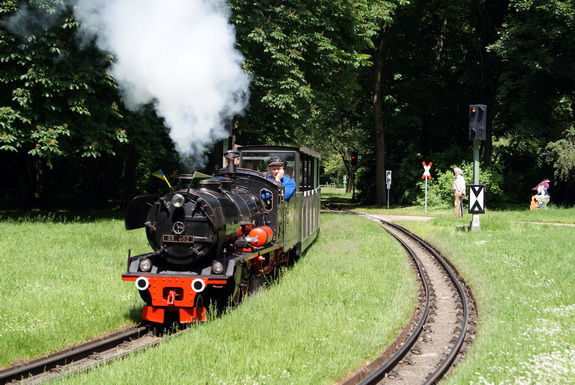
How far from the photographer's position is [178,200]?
24.7 feet

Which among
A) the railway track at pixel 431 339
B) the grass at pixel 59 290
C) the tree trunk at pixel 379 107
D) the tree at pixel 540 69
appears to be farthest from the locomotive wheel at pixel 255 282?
the tree trunk at pixel 379 107

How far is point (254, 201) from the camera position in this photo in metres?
9.76

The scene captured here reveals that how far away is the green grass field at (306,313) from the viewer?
582 centimetres

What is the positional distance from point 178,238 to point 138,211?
0.88 m

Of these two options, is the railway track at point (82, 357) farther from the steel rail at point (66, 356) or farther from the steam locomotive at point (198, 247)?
the steam locomotive at point (198, 247)

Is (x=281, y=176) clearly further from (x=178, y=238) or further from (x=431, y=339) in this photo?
(x=431, y=339)

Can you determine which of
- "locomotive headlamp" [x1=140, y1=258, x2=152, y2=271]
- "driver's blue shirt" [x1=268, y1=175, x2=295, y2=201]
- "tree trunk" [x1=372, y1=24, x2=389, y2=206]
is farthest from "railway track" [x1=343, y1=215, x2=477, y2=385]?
"tree trunk" [x1=372, y1=24, x2=389, y2=206]

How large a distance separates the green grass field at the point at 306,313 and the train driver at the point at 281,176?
60.9 inches

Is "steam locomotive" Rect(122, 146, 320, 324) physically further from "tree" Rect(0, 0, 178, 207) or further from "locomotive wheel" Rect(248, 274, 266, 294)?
"tree" Rect(0, 0, 178, 207)

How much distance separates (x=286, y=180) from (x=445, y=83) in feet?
78.5

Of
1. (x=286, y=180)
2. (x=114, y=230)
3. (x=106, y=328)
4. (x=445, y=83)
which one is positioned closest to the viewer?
(x=106, y=328)

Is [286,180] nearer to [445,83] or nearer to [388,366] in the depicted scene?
[388,366]

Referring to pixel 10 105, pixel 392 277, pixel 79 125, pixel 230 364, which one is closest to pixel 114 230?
pixel 79 125

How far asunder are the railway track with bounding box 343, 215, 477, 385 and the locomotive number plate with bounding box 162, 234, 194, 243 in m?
2.86
